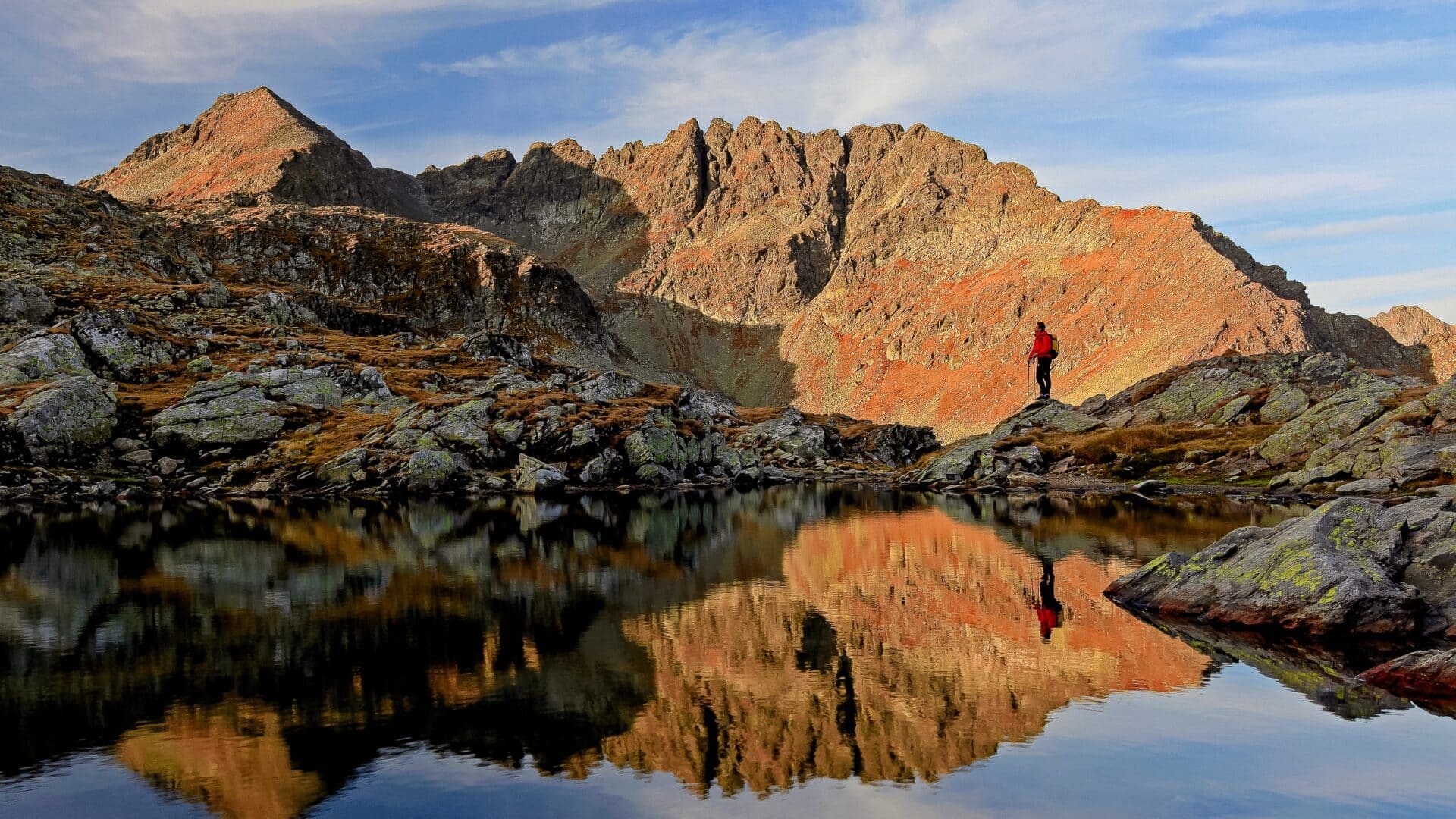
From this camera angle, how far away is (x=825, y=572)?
52.6 meters

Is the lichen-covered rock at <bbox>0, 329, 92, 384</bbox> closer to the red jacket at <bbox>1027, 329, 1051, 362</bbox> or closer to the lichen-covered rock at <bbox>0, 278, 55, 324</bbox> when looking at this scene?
the lichen-covered rock at <bbox>0, 278, 55, 324</bbox>

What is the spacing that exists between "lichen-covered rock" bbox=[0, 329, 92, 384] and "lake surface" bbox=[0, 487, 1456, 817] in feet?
228

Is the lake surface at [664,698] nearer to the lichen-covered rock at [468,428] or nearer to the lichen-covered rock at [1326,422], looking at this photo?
the lichen-covered rock at [1326,422]

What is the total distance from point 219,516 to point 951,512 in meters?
63.4

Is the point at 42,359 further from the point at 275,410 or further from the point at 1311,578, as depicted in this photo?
the point at 1311,578

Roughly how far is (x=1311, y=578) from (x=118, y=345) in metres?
139

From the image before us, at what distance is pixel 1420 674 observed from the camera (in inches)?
1062

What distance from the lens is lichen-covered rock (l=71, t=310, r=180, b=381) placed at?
408 ft

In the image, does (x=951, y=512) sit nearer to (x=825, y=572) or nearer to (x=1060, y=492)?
(x=1060, y=492)

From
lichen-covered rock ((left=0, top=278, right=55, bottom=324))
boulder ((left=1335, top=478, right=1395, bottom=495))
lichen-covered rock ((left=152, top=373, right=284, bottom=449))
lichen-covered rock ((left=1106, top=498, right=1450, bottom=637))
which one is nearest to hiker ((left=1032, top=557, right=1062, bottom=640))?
lichen-covered rock ((left=1106, top=498, right=1450, bottom=637))

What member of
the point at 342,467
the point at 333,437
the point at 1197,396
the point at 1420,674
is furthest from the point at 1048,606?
the point at 333,437

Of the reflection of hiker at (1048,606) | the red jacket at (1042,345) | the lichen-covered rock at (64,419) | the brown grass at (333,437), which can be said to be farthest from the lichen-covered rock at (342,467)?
the reflection of hiker at (1048,606)

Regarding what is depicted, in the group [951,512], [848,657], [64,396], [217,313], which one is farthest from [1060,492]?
[217,313]

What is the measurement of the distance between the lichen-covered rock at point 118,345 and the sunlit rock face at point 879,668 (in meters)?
112
